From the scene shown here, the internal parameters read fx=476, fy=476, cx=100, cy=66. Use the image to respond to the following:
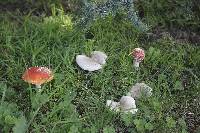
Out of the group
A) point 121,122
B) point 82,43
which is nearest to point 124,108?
point 121,122

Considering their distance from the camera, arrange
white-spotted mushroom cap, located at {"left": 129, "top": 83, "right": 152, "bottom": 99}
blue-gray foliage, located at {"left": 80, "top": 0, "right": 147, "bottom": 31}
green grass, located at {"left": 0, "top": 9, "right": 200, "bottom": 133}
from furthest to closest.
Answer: blue-gray foliage, located at {"left": 80, "top": 0, "right": 147, "bottom": 31} < white-spotted mushroom cap, located at {"left": 129, "top": 83, "right": 152, "bottom": 99} < green grass, located at {"left": 0, "top": 9, "right": 200, "bottom": 133}

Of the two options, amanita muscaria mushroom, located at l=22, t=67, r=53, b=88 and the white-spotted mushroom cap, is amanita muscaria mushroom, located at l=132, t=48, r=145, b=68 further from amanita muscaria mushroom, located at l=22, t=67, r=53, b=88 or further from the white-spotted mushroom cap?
amanita muscaria mushroom, located at l=22, t=67, r=53, b=88

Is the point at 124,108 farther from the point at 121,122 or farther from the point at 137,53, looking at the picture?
the point at 137,53

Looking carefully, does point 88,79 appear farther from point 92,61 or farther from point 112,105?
point 112,105

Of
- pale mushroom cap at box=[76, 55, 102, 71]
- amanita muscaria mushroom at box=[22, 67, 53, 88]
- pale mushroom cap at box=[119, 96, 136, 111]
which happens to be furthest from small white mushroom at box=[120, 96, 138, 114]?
amanita muscaria mushroom at box=[22, 67, 53, 88]

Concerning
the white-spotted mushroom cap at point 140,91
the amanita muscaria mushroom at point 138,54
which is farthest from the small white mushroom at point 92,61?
the white-spotted mushroom cap at point 140,91

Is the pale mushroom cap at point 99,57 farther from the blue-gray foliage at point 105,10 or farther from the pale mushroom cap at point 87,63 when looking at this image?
the blue-gray foliage at point 105,10

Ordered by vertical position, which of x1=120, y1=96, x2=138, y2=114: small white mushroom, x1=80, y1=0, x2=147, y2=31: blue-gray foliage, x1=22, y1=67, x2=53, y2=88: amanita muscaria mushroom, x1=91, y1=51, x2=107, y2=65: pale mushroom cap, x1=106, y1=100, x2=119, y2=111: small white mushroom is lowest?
x1=106, y1=100, x2=119, y2=111: small white mushroom
